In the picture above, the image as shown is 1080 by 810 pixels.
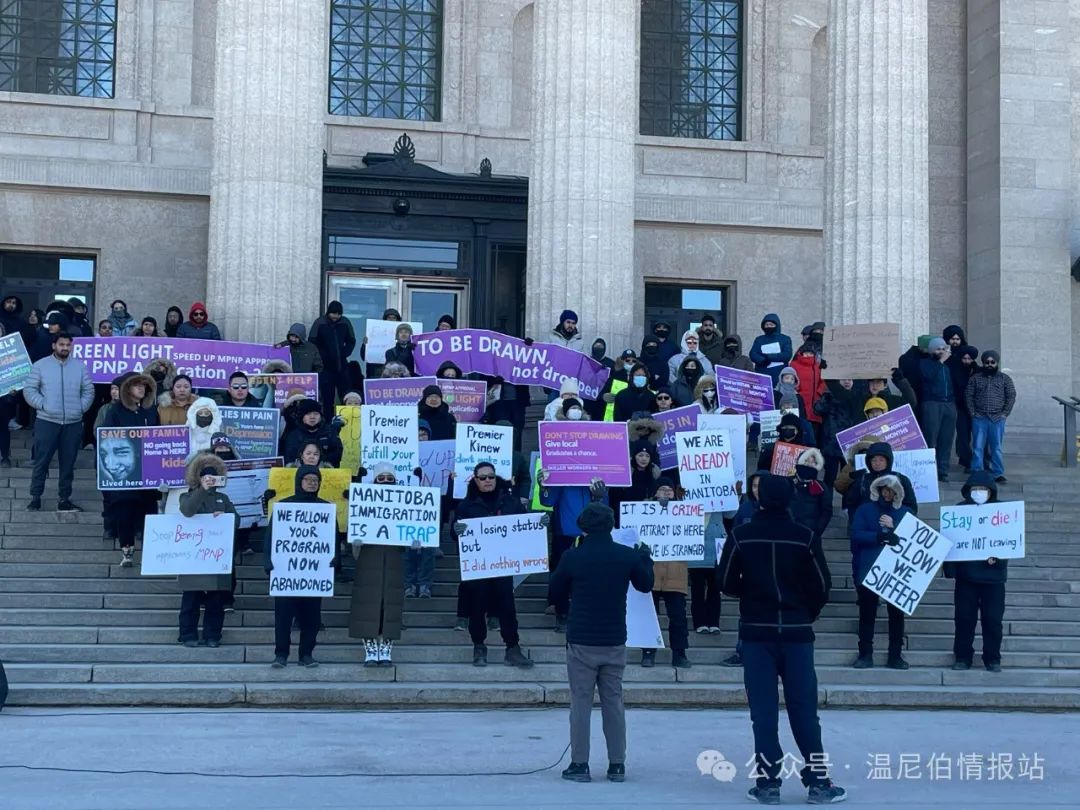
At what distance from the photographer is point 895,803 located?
32.7 feet

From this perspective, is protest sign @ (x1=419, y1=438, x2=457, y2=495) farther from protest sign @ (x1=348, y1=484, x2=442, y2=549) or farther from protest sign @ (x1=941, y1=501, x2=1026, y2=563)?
protest sign @ (x1=941, y1=501, x2=1026, y2=563)

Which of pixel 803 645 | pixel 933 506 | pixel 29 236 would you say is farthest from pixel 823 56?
pixel 803 645

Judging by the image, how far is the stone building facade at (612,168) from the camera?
2069 cm

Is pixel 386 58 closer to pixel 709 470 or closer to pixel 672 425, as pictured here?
pixel 672 425

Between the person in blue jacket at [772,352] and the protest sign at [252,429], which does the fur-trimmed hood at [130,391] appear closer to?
the protest sign at [252,429]

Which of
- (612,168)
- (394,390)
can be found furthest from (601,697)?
(612,168)

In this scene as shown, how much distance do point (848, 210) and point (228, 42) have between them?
846 cm

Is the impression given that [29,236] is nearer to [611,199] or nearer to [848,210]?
[611,199]

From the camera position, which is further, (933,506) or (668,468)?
(933,506)

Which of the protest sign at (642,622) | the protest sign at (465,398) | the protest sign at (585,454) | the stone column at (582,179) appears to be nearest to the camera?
the protest sign at (642,622)

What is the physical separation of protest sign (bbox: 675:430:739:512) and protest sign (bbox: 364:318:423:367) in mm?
4953

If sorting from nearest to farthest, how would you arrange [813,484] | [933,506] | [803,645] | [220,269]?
1. [803,645]
2. [813,484]
3. [933,506]
4. [220,269]

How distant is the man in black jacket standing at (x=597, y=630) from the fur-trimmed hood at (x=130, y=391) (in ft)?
23.2

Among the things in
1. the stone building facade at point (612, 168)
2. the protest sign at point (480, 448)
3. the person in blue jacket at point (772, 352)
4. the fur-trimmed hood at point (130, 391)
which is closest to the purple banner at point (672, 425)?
the protest sign at point (480, 448)
